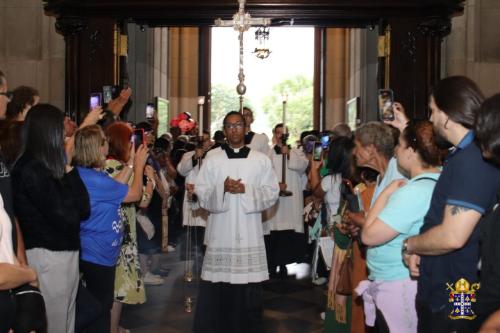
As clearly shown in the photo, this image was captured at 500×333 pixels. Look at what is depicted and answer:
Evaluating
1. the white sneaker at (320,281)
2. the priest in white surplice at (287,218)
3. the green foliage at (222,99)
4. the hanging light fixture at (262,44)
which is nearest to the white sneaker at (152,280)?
the priest in white surplice at (287,218)

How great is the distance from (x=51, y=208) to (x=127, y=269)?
79.3 inches

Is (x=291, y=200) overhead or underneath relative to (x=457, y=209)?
underneath

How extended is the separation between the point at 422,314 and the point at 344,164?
3.10m

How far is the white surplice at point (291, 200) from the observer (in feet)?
32.0

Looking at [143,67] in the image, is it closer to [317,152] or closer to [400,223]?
[317,152]

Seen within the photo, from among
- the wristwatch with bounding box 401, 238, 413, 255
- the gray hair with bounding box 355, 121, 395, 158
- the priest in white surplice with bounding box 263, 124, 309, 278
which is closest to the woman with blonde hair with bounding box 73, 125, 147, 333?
the gray hair with bounding box 355, 121, 395, 158

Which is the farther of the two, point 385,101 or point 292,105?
point 292,105

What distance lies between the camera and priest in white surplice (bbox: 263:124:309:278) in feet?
32.0

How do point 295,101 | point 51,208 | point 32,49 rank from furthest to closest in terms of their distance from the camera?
1. point 295,101
2. point 32,49
3. point 51,208

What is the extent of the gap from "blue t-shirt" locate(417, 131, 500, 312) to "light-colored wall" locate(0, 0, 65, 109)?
8.82m

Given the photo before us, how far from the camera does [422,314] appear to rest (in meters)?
3.40

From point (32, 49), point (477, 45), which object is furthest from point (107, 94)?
point (477, 45)

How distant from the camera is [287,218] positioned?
9.85 m

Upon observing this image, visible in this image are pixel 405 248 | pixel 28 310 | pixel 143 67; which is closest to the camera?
pixel 28 310
